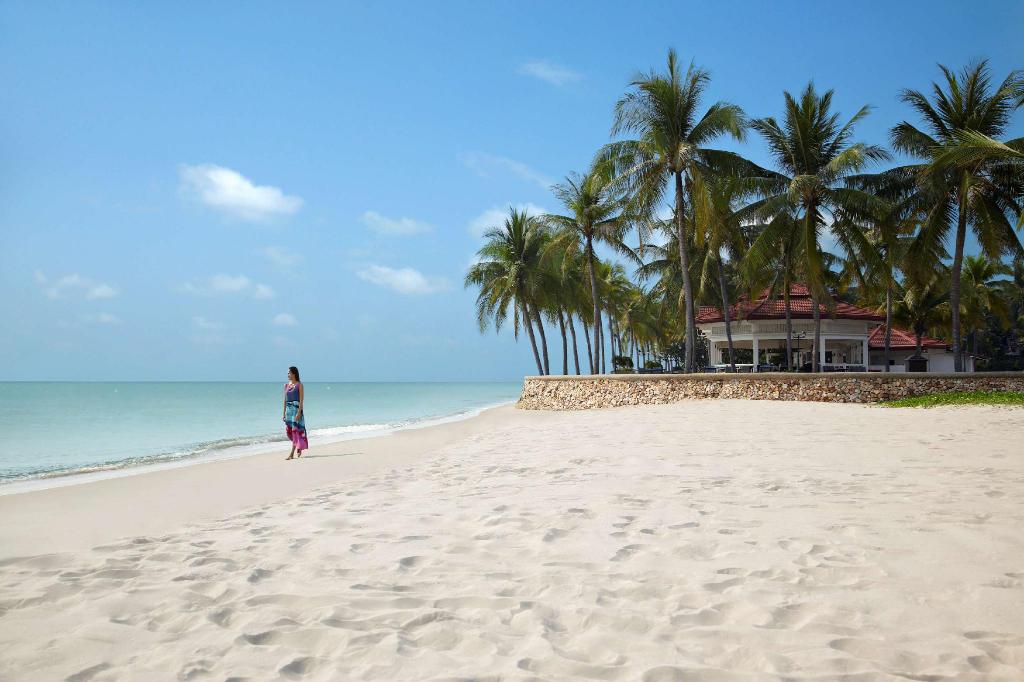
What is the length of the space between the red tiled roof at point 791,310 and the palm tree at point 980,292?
6.86 m

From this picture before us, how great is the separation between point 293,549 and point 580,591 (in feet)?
5.98

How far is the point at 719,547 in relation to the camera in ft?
12.5

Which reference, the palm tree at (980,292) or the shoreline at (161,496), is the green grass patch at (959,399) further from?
the palm tree at (980,292)

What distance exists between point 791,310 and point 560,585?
84.0ft

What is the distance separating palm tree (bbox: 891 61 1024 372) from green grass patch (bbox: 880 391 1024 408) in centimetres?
308

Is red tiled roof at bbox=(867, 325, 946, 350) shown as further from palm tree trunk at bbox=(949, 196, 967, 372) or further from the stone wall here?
the stone wall

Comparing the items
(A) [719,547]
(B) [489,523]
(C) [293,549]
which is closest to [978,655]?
(A) [719,547]

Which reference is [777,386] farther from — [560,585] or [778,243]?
[560,585]

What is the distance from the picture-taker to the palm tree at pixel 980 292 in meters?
31.9

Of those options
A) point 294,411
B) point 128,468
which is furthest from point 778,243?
point 128,468

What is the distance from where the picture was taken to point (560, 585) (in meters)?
3.26

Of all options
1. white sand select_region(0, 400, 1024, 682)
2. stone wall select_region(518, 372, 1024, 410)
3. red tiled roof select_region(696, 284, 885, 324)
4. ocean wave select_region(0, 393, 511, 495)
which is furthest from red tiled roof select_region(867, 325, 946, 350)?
white sand select_region(0, 400, 1024, 682)

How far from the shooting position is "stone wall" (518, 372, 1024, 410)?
1690 centimetres

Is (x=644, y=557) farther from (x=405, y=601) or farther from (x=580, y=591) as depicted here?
(x=405, y=601)
